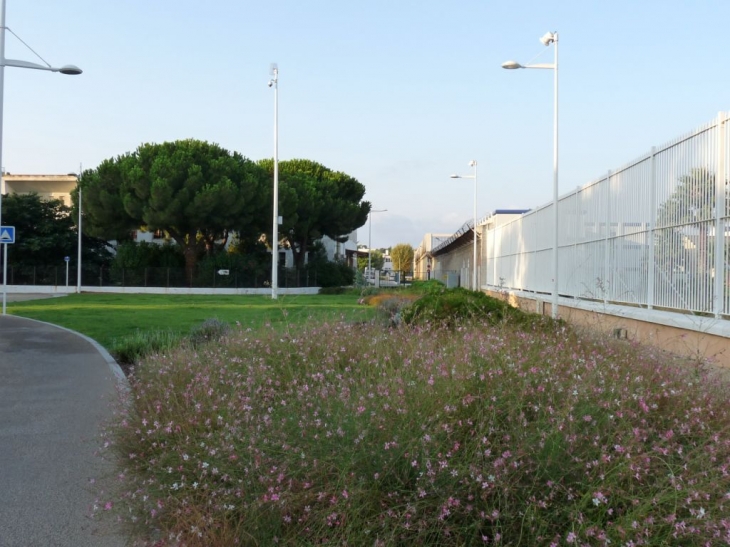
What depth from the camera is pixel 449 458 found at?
360cm

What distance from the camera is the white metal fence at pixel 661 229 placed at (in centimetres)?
820

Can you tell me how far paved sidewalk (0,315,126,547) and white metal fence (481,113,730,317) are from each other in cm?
643

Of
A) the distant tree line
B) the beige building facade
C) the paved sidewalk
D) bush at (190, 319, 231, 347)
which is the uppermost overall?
the beige building facade

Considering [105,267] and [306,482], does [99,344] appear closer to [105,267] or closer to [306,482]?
[306,482]

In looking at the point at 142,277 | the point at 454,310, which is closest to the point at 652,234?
the point at 454,310

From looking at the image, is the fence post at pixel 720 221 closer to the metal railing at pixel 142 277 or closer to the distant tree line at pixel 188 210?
the distant tree line at pixel 188 210

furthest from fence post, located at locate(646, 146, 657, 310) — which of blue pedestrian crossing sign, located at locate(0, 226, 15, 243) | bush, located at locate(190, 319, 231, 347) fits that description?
blue pedestrian crossing sign, located at locate(0, 226, 15, 243)

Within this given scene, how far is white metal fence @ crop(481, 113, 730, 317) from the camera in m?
8.20

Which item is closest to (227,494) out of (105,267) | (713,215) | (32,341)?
(713,215)

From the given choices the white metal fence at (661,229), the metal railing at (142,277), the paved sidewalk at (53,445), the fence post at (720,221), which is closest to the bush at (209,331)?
the paved sidewalk at (53,445)

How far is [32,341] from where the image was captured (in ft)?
47.2

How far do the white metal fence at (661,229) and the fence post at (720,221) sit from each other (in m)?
0.01

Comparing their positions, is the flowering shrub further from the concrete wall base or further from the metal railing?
the metal railing

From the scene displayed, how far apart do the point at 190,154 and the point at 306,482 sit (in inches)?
1675
